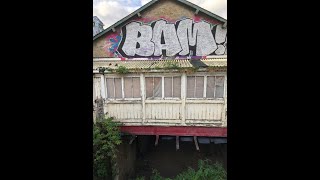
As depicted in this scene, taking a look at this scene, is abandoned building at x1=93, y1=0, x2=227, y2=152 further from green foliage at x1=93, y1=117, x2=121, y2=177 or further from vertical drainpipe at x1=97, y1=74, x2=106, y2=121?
green foliage at x1=93, y1=117, x2=121, y2=177

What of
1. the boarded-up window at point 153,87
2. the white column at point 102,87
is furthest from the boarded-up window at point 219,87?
the white column at point 102,87

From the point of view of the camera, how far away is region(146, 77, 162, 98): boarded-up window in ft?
25.5

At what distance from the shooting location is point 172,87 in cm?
775

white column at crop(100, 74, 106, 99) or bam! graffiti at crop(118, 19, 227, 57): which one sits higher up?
bam! graffiti at crop(118, 19, 227, 57)

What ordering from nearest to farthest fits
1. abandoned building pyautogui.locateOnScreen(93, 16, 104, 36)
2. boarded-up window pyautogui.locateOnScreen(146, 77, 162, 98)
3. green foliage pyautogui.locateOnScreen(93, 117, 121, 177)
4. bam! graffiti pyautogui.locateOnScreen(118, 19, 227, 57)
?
green foliage pyautogui.locateOnScreen(93, 117, 121, 177) < boarded-up window pyautogui.locateOnScreen(146, 77, 162, 98) < bam! graffiti pyautogui.locateOnScreen(118, 19, 227, 57) < abandoned building pyautogui.locateOnScreen(93, 16, 104, 36)

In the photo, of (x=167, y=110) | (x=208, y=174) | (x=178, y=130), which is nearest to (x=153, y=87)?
(x=167, y=110)

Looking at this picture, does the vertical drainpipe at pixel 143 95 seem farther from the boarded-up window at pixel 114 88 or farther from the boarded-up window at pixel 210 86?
the boarded-up window at pixel 210 86

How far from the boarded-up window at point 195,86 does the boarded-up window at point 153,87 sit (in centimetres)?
113

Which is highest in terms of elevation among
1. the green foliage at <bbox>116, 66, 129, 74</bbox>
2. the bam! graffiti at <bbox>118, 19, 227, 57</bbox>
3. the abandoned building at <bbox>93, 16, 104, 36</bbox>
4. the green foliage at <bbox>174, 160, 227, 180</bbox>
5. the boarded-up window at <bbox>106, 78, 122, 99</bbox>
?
the abandoned building at <bbox>93, 16, 104, 36</bbox>

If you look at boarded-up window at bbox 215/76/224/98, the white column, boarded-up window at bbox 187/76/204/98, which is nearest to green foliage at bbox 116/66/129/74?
the white column

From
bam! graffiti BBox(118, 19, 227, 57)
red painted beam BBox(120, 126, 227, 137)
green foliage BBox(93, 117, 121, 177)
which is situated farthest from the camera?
bam! graffiti BBox(118, 19, 227, 57)

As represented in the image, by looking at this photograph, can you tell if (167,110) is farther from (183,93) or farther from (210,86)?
(210,86)
